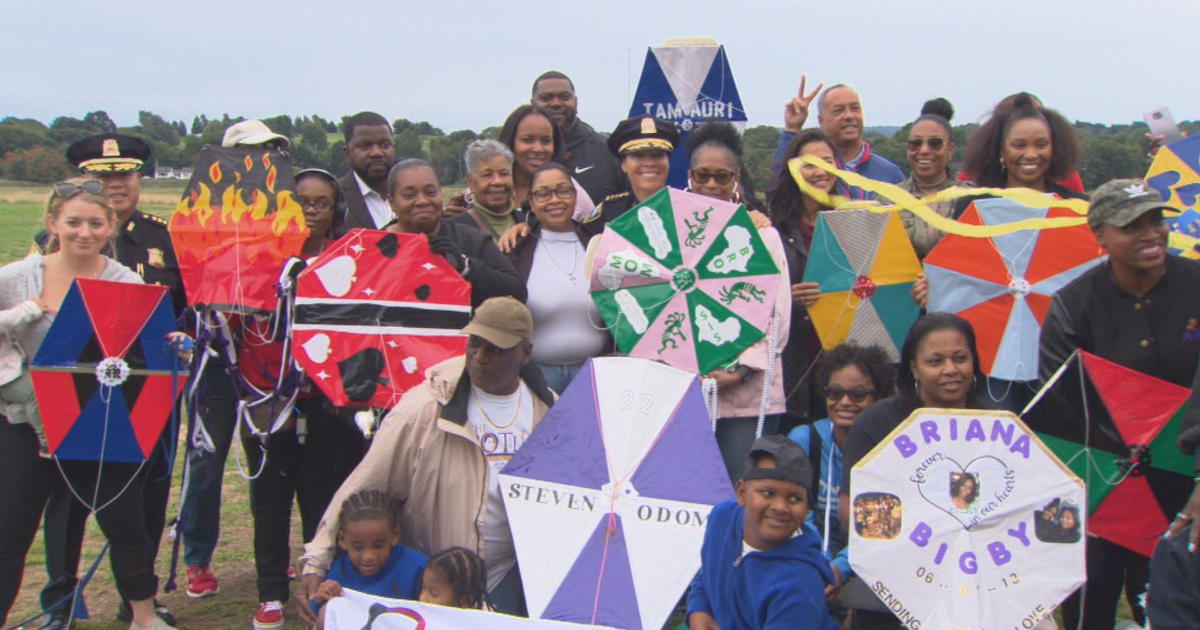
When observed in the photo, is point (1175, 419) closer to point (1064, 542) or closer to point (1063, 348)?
point (1063, 348)

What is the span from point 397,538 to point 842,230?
9.46 feet

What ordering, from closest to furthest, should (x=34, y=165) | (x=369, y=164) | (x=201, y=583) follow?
(x=201, y=583), (x=369, y=164), (x=34, y=165)

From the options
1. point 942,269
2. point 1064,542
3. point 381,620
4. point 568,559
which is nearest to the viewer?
point 1064,542

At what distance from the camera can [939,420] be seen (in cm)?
411

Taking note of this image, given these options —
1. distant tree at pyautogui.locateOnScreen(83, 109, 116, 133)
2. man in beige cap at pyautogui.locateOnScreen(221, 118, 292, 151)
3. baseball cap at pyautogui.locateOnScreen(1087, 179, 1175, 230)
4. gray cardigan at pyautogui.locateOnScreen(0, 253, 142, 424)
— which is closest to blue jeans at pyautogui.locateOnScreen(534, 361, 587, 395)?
man in beige cap at pyautogui.locateOnScreen(221, 118, 292, 151)

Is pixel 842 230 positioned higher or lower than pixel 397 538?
higher

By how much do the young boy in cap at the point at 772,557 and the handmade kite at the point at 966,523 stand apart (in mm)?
220

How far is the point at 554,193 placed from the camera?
5.89m

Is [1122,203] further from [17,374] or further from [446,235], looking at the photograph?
[17,374]

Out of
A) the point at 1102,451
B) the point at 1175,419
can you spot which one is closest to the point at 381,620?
the point at 1102,451

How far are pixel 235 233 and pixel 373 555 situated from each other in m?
2.16

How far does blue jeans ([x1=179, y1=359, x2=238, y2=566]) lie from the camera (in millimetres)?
5973

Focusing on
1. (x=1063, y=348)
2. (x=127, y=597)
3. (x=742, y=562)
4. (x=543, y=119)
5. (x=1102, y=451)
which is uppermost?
(x=543, y=119)

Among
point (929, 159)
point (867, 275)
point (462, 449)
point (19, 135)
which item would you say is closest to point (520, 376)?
point (462, 449)
